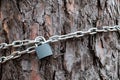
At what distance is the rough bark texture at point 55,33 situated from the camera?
116 cm

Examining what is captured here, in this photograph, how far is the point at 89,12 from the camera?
1.21 metres

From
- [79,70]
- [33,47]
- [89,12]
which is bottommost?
[79,70]

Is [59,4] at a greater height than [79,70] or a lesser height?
greater

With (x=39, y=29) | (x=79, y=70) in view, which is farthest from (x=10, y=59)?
(x=79, y=70)

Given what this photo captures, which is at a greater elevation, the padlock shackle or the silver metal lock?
the padlock shackle

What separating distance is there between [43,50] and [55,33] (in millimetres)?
95

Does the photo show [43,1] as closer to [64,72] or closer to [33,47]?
[33,47]

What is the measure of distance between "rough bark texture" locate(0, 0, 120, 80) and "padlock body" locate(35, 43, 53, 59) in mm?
39

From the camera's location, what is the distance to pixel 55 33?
45.8 inches

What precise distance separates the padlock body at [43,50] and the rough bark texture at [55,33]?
1.5 inches

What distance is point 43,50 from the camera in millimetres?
1109

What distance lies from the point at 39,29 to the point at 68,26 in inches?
4.5

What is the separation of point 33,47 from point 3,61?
0.44 ft

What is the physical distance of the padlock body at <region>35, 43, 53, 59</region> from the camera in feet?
3.65
